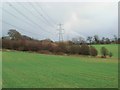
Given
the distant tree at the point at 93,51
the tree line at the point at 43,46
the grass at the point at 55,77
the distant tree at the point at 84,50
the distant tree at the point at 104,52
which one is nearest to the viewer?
the grass at the point at 55,77

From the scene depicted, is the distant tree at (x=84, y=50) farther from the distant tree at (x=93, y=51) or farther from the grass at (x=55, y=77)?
the grass at (x=55, y=77)

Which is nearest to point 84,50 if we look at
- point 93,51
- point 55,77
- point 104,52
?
point 93,51

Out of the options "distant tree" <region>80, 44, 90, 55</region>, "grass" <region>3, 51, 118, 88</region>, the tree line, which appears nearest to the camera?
"grass" <region>3, 51, 118, 88</region>

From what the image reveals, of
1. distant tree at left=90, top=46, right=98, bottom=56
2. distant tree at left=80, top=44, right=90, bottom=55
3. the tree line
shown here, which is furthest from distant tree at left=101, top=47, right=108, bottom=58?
distant tree at left=80, top=44, right=90, bottom=55

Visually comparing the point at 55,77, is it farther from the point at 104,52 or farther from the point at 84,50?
the point at 104,52

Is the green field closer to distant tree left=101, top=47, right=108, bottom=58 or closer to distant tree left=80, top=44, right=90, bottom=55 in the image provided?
distant tree left=80, top=44, right=90, bottom=55

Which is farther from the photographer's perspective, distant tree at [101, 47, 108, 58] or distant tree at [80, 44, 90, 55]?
distant tree at [101, 47, 108, 58]

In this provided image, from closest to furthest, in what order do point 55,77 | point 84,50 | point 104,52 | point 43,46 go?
point 55,77, point 43,46, point 84,50, point 104,52


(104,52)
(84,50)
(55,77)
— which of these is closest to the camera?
(55,77)

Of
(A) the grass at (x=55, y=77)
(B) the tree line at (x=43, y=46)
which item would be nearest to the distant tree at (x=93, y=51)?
(B) the tree line at (x=43, y=46)

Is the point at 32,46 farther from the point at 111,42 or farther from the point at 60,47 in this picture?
the point at 111,42

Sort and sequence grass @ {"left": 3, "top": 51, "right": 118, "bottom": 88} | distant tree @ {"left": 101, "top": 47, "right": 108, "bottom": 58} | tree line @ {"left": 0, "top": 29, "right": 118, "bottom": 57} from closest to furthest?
grass @ {"left": 3, "top": 51, "right": 118, "bottom": 88}
tree line @ {"left": 0, "top": 29, "right": 118, "bottom": 57}
distant tree @ {"left": 101, "top": 47, "right": 108, "bottom": 58}

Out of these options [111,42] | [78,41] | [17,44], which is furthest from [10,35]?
[111,42]

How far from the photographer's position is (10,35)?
82.6 m
